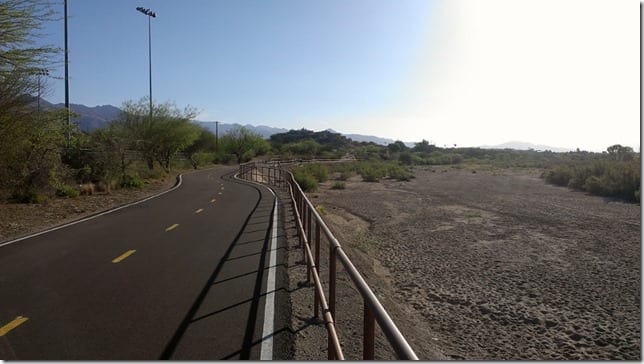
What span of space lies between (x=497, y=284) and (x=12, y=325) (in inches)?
374

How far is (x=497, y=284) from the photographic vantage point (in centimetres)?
1211

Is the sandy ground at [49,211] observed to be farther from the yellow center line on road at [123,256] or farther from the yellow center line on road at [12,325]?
the yellow center line on road at [12,325]

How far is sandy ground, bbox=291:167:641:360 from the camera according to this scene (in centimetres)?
800

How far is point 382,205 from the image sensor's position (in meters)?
31.7

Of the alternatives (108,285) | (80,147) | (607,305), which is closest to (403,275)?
(607,305)

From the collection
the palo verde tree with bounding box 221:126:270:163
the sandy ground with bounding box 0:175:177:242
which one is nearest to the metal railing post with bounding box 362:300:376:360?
the sandy ground with bounding box 0:175:177:242

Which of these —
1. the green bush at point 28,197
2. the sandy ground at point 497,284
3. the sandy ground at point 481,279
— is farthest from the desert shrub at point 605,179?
the green bush at point 28,197

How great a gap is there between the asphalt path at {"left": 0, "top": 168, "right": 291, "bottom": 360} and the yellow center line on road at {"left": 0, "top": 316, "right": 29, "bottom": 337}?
1 centimetres

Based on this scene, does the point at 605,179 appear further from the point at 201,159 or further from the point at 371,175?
the point at 201,159

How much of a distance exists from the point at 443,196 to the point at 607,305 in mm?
27480

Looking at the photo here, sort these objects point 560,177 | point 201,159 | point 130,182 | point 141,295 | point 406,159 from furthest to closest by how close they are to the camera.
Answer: point 406,159
point 201,159
point 560,177
point 130,182
point 141,295

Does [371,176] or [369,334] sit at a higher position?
[369,334]

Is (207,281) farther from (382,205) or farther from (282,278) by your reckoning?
(382,205)

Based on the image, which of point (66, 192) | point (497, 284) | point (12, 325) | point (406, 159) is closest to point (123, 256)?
point (12, 325)
